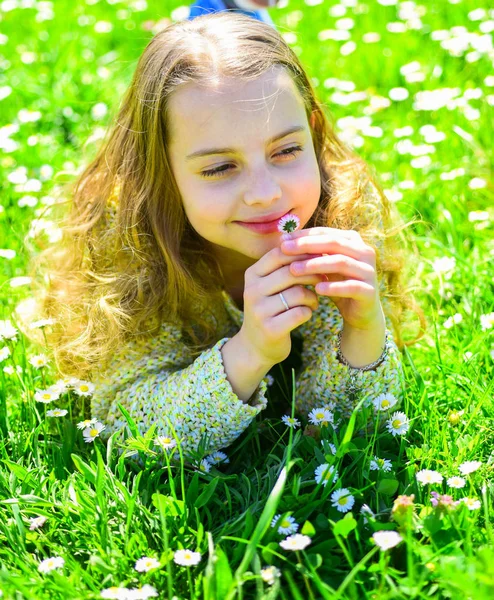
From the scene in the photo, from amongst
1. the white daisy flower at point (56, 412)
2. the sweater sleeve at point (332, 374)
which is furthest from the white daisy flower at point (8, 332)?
the sweater sleeve at point (332, 374)

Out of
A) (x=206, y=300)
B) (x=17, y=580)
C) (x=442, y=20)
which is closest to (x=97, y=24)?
(x=442, y=20)

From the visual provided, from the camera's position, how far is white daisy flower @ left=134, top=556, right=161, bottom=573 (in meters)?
1.34

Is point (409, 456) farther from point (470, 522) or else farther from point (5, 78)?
point (5, 78)

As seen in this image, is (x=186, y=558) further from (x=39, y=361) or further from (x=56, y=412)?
(x=39, y=361)

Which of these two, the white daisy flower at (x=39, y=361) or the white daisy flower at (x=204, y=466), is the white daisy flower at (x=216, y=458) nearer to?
the white daisy flower at (x=204, y=466)

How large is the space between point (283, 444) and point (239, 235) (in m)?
0.45

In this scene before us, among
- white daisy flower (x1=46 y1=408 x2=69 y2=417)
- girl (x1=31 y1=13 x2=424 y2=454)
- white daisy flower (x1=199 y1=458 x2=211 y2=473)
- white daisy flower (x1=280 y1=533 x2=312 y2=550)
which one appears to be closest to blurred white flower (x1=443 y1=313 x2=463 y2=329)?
girl (x1=31 y1=13 x2=424 y2=454)

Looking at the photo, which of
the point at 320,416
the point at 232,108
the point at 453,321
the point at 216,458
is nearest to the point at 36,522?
the point at 216,458

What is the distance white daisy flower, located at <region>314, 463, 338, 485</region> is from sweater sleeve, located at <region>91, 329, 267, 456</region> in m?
0.21

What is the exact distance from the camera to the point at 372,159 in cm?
273

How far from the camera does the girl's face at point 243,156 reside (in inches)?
64.4

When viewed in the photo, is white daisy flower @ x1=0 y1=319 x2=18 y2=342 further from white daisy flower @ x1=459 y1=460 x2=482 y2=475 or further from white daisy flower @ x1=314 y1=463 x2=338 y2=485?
white daisy flower @ x1=459 y1=460 x2=482 y2=475

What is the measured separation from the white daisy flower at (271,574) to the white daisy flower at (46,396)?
2.24 ft

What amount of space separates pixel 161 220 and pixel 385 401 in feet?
2.11
